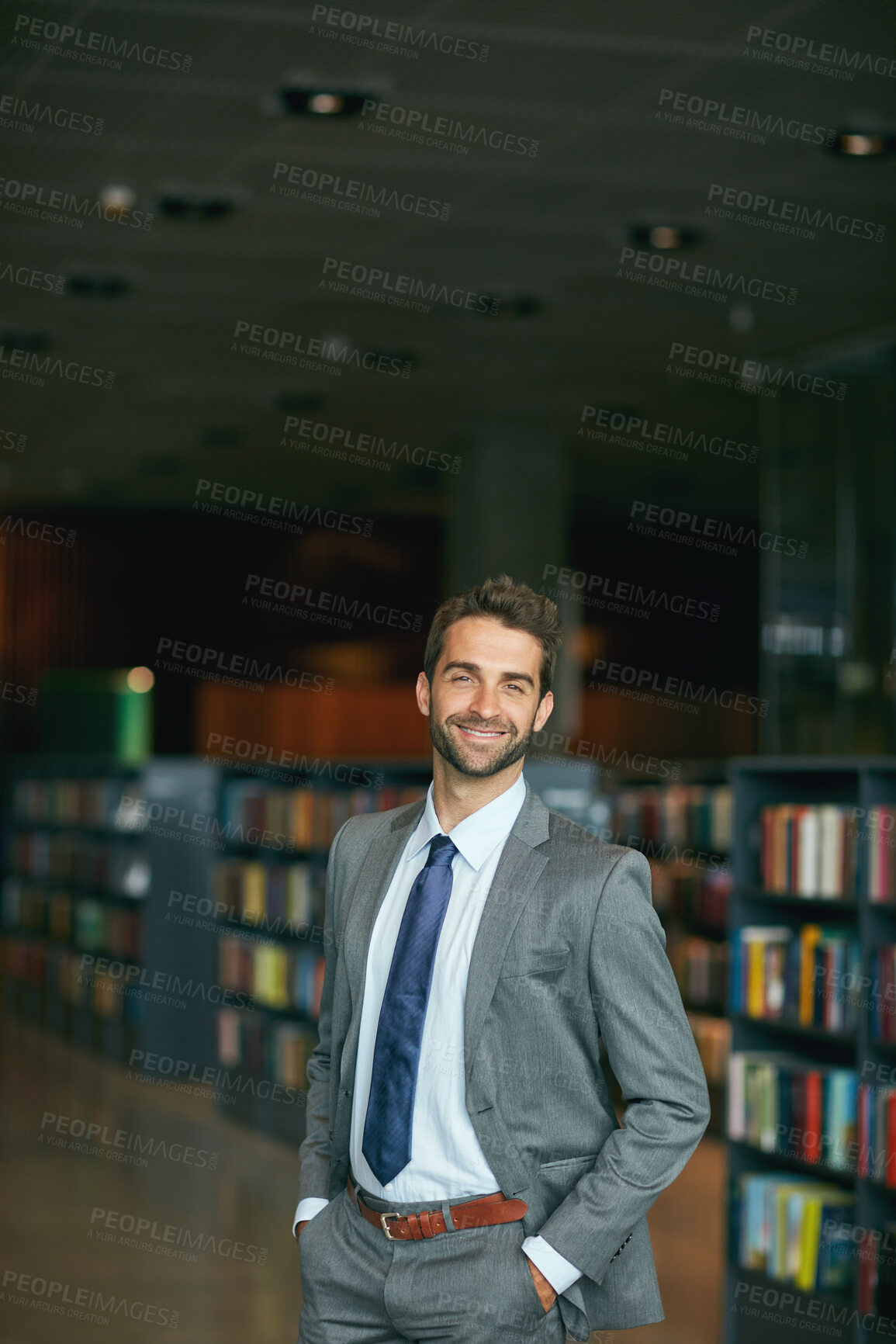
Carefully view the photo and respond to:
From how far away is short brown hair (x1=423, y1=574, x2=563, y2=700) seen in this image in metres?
2.39

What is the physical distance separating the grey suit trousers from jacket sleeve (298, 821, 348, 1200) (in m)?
0.19

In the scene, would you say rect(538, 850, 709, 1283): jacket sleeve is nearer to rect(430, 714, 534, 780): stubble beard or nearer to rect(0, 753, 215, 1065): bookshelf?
rect(430, 714, 534, 780): stubble beard

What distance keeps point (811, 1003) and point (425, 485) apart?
849cm

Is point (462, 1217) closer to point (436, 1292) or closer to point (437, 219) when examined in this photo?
point (436, 1292)

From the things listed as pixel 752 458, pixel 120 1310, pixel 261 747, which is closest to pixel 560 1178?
pixel 120 1310

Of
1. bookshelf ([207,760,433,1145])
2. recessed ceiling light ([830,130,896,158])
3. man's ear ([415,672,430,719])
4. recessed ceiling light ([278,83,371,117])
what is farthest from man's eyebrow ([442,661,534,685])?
bookshelf ([207,760,433,1145])

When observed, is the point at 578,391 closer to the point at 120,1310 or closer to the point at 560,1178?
the point at 120,1310

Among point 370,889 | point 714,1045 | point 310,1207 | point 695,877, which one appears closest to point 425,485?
point 695,877

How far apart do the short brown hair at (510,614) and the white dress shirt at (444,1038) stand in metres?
0.20

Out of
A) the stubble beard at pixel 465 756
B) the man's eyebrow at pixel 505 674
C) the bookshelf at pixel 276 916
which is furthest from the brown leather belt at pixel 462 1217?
the bookshelf at pixel 276 916

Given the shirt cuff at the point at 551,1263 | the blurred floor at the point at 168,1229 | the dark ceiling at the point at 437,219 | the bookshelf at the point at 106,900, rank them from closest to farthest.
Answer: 1. the shirt cuff at the point at 551,1263
2. the blurred floor at the point at 168,1229
3. the dark ceiling at the point at 437,219
4. the bookshelf at the point at 106,900

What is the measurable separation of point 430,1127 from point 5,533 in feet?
42.4

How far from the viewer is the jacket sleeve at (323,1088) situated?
247 centimetres

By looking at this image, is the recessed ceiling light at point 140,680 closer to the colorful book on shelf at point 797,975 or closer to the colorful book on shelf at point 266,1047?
the colorful book on shelf at point 266,1047
